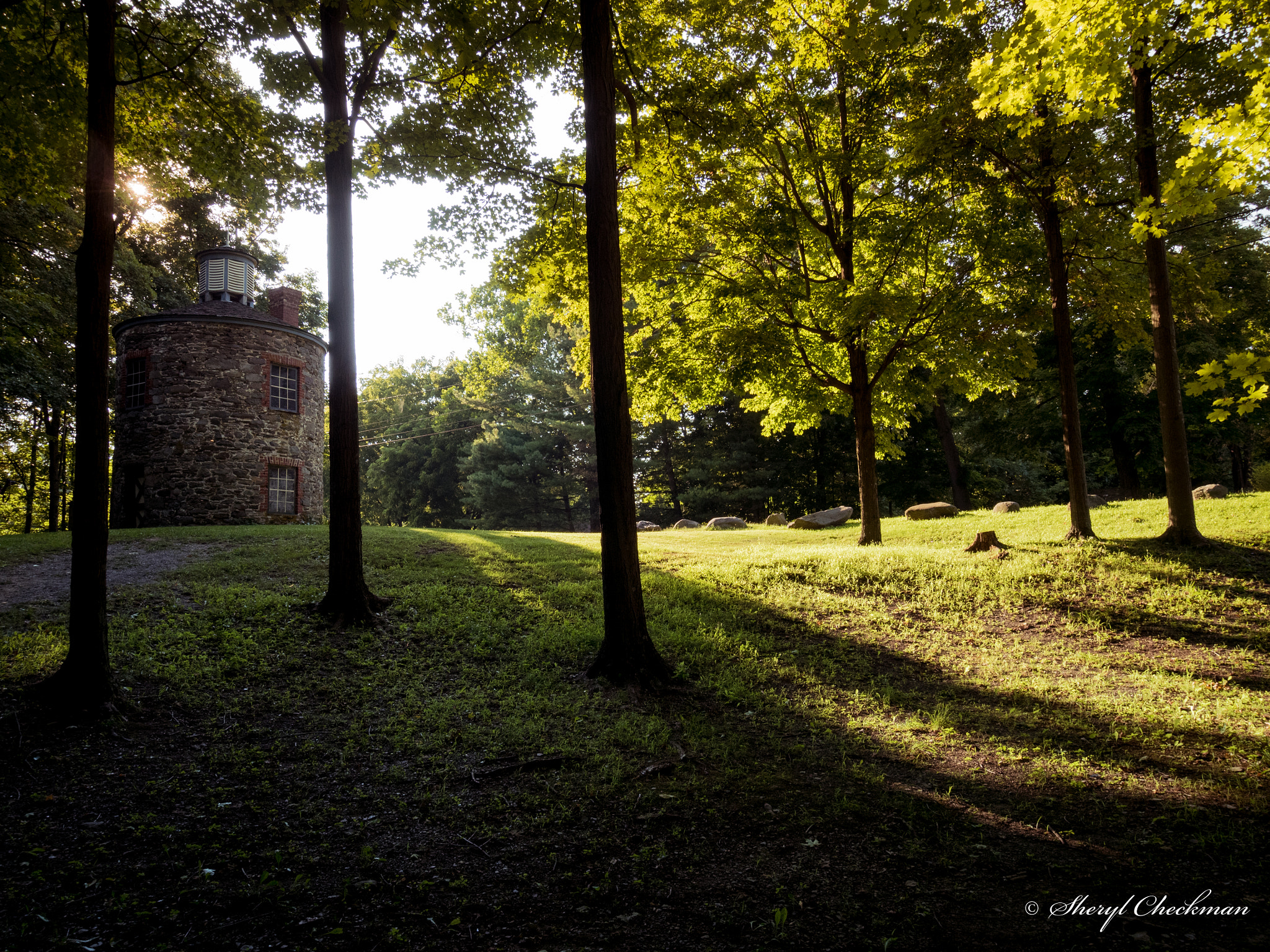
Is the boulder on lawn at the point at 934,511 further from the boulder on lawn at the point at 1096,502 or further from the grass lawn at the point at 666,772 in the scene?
the grass lawn at the point at 666,772

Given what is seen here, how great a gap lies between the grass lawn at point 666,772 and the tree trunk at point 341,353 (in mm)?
533

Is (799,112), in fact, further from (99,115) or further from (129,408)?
(129,408)

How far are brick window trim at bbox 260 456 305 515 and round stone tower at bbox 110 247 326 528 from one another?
3 cm

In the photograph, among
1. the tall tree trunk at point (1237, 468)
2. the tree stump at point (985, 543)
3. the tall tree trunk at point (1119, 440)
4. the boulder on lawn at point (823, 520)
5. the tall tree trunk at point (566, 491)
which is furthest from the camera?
the tall tree trunk at point (566, 491)

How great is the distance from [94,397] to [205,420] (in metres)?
14.4

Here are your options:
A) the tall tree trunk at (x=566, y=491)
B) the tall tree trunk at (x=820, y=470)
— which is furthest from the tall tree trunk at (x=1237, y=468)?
the tall tree trunk at (x=566, y=491)

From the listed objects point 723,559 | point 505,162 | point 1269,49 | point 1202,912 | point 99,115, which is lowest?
point 1202,912

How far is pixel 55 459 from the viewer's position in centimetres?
2256

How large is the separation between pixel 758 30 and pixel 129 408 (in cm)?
1874

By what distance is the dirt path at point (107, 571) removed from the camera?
8312 millimetres

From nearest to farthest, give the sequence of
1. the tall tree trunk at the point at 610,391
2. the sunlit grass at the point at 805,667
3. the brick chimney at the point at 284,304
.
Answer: the sunlit grass at the point at 805,667 < the tall tree trunk at the point at 610,391 < the brick chimney at the point at 284,304

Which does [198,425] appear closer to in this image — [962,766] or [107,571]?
[107,571]

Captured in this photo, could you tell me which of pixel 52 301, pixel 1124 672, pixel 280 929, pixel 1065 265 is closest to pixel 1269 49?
pixel 1124 672

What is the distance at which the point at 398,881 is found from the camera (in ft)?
10.7
